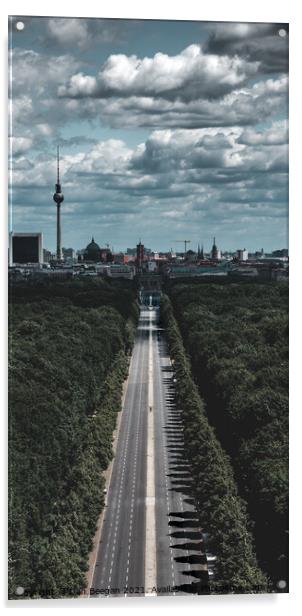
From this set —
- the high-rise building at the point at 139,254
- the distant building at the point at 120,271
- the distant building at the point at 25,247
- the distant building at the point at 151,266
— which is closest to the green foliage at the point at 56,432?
the distant building at the point at 25,247

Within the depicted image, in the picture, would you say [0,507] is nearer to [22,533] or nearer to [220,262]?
[22,533]

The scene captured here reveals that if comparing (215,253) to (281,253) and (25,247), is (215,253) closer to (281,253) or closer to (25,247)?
(281,253)

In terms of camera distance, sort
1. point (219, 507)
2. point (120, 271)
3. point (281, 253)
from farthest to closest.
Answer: point (120, 271) → point (219, 507) → point (281, 253)

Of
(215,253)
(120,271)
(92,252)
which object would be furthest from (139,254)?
(120,271)

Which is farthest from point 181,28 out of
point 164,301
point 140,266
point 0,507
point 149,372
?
point 149,372

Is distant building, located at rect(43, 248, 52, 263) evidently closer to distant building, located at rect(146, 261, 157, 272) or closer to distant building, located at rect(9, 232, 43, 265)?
distant building, located at rect(9, 232, 43, 265)

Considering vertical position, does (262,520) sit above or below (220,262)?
below
